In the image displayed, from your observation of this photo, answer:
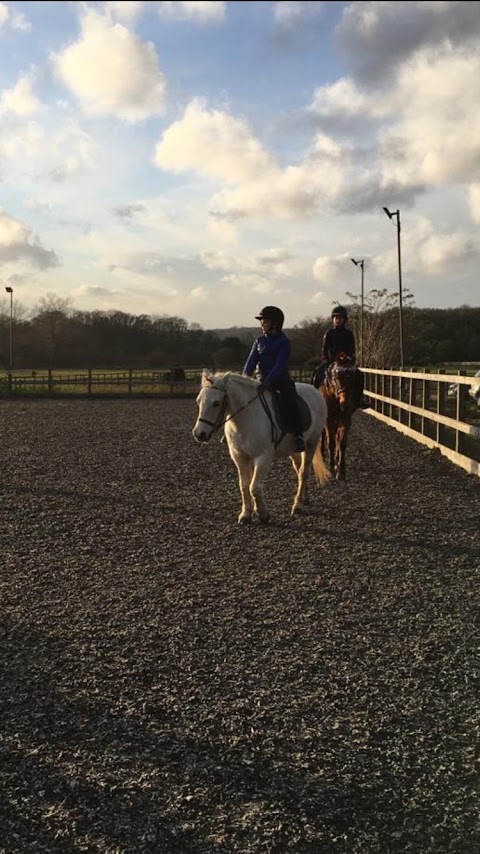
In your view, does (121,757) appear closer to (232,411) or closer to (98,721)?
(98,721)

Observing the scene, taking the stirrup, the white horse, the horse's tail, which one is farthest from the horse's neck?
the horse's tail

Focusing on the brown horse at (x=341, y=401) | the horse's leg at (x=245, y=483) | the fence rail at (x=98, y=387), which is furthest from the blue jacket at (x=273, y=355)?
the fence rail at (x=98, y=387)

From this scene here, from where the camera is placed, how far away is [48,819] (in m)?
2.33

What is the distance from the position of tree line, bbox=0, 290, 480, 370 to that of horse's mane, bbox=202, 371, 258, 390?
44025mm

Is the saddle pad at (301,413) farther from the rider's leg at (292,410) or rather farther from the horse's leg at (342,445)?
the horse's leg at (342,445)

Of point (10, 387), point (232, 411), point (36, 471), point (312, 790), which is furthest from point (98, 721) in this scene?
point (10, 387)

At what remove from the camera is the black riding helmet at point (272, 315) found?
7.61 metres

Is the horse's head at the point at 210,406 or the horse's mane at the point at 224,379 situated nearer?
the horse's head at the point at 210,406

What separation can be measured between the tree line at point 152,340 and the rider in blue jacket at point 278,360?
43.4 meters

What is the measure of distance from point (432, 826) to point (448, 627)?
2008 mm

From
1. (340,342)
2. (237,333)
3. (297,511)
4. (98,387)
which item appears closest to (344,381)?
(340,342)

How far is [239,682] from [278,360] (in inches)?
183

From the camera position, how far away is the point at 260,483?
689cm

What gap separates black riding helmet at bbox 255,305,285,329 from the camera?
7.61 meters
